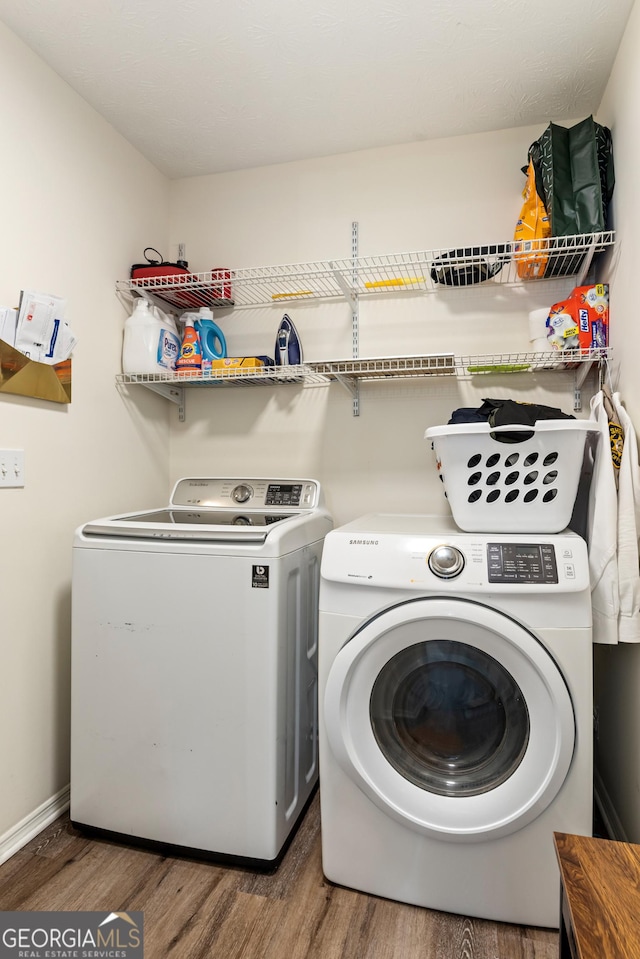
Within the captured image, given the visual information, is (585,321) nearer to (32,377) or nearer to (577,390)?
(577,390)

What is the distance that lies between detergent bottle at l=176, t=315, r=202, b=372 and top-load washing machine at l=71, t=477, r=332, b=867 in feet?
2.57

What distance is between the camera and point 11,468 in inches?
63.6

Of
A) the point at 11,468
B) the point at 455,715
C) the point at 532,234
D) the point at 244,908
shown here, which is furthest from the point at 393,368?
the point at 244,908

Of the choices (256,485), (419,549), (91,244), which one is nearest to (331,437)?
(256,485)

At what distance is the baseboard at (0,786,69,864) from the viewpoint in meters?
1.57

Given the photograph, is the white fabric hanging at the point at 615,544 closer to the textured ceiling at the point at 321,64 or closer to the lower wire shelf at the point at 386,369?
the lower wire shelf at the point at 386,369

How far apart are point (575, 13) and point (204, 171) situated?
152 centimetres

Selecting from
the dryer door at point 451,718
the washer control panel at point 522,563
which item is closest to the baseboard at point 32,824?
the dryer door at point 451,718

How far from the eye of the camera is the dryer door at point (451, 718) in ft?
4.24

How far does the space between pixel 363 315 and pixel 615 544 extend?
1.33 metres

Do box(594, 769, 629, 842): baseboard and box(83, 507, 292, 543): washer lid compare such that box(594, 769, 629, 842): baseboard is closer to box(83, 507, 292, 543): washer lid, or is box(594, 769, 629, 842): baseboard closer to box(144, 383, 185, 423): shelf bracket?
box(83, 507, 292, 543): washer lid

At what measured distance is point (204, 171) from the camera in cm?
242

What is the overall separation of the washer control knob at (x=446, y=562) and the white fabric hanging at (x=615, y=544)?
41 centimetres

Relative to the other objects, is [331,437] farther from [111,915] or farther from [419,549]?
[111,915]
